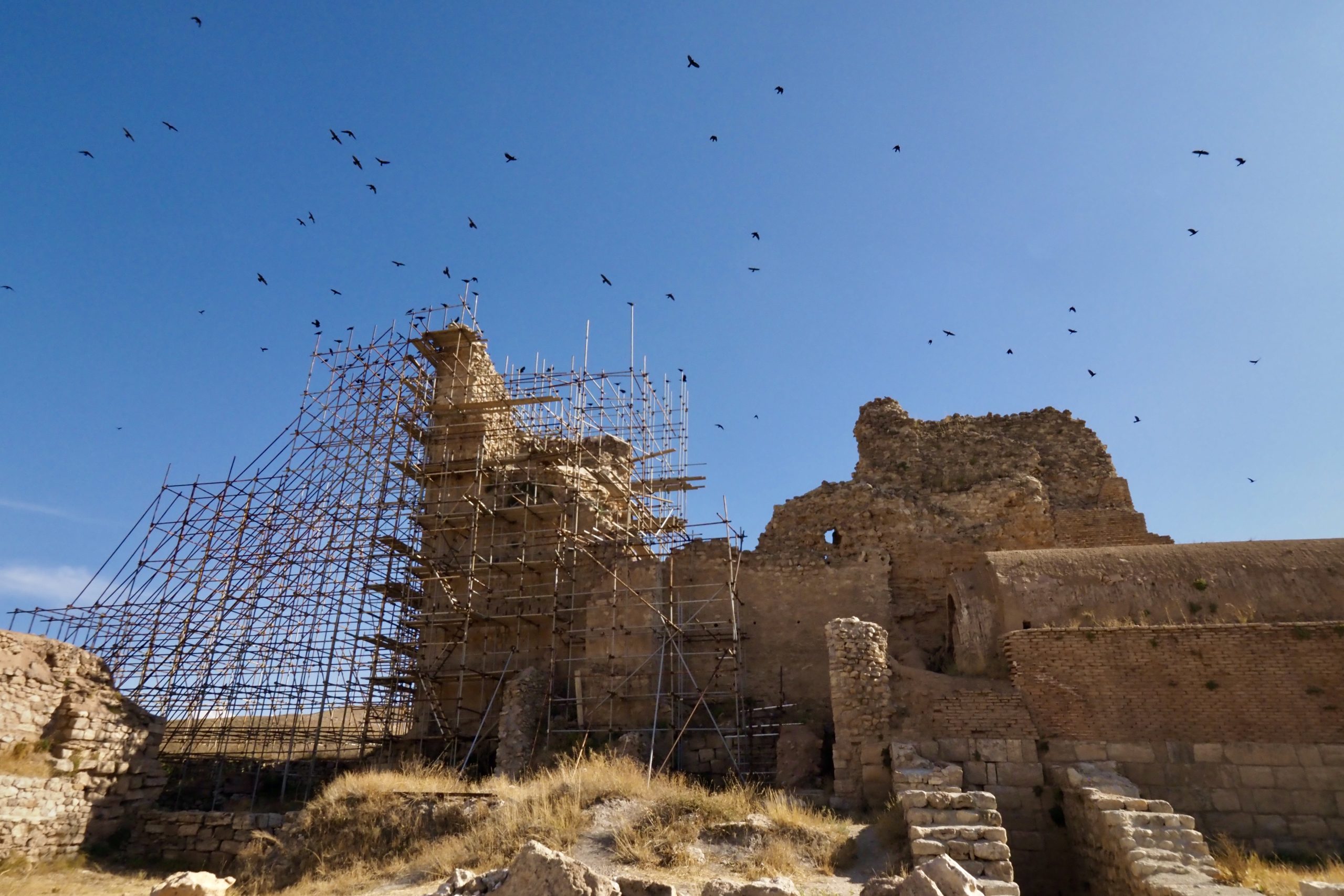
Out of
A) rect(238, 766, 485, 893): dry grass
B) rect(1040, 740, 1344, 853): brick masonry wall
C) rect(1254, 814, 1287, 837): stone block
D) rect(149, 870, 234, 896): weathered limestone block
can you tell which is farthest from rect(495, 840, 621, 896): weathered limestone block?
rect(1254, 814, 1287, 837): stone block

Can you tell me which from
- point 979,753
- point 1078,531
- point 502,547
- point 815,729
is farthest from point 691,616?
point 1078,531

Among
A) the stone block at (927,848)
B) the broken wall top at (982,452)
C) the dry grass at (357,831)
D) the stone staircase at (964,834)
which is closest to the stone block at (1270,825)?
the stone staircase at (964,834)

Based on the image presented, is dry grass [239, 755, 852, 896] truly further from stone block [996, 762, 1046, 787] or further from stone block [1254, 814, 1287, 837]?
stone block [1254, 814, 1287, 837]

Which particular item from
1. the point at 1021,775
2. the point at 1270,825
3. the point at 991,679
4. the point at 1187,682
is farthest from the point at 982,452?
the point at 1270,825

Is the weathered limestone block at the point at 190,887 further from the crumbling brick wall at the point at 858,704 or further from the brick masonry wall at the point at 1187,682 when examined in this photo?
the brick masonry wall at the point at 1187,682

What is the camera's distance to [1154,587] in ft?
44.0

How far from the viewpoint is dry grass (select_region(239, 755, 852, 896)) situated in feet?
32.5

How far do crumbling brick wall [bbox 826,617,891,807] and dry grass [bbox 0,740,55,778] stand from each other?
42.5ft

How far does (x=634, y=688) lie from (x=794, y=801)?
604 cm

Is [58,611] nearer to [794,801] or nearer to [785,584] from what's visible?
[785,584]

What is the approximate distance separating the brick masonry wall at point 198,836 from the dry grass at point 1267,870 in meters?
13.6

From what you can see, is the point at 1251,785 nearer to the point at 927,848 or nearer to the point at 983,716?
the point at 983,716

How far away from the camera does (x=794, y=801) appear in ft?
37.2

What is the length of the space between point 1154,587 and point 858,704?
5.03 m
